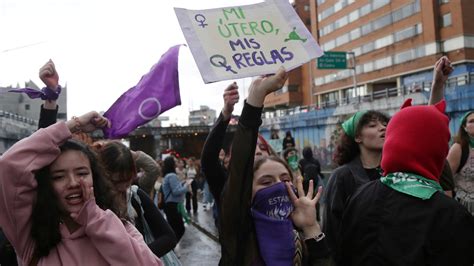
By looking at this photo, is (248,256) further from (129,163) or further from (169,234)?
(129,163)

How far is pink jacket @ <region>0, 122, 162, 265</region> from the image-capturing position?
6.59 feet

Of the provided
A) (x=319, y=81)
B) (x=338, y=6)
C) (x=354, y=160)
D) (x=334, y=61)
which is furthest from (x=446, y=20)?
(x=354, y=160)

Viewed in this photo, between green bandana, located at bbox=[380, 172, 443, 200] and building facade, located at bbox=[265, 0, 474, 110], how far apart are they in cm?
2658

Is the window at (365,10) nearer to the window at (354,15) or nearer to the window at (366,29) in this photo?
the window at (354,15)

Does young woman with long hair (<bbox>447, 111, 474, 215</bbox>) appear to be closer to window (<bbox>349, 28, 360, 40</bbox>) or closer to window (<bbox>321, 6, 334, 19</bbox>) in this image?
window (<bbox>349, 28, 360, 40</bbox>)

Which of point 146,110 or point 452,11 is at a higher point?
point 452,11

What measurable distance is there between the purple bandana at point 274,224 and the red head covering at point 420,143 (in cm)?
59

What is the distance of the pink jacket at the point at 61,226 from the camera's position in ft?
6.59

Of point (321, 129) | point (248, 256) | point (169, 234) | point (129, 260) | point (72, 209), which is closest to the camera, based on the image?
point (129, 260)

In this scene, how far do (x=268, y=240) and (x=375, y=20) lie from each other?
54081mm

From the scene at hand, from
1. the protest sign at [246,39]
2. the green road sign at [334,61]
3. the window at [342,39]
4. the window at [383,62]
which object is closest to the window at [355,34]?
the window at [342,39]

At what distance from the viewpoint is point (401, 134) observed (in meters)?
2.10

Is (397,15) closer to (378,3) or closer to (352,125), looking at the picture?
(378,3)

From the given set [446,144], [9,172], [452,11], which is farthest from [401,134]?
[452,11]
